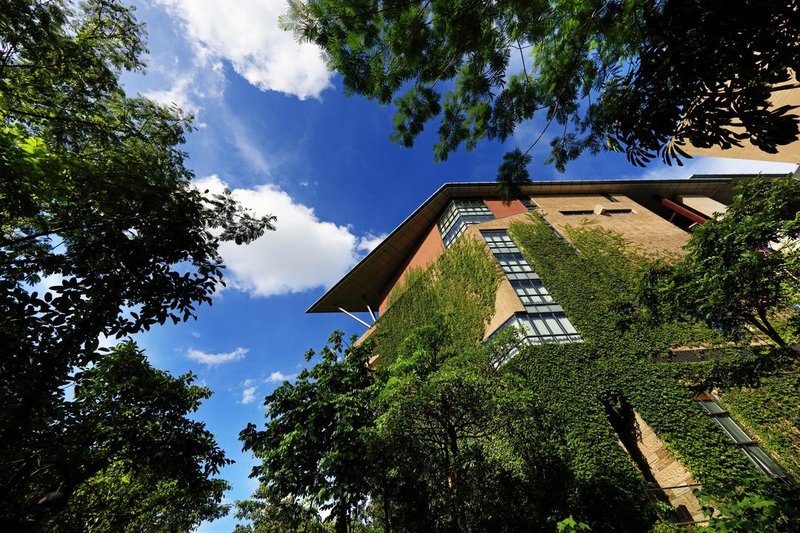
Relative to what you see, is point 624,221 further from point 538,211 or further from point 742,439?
point 742,439

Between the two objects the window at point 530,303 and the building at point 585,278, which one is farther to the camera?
the window at point 530,303

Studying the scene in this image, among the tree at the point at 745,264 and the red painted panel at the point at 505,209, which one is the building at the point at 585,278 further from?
the tree at the point at 745,264

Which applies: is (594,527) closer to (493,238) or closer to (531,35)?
(531,35)

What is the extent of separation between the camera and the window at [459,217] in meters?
20.5

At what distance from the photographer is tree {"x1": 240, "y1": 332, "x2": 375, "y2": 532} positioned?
8258 millimetres

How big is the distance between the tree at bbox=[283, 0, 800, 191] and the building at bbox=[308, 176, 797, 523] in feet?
6.34

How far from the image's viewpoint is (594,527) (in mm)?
8336

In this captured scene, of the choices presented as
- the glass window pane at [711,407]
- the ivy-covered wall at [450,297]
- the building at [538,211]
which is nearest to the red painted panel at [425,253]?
the building at [538,211]

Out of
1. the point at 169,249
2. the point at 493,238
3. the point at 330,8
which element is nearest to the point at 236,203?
the point at 169,249

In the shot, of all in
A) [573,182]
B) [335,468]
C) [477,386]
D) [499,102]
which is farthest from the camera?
[573,182]

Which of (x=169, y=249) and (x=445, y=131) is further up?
(x=445, y=131)

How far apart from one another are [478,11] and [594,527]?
41.4 ft

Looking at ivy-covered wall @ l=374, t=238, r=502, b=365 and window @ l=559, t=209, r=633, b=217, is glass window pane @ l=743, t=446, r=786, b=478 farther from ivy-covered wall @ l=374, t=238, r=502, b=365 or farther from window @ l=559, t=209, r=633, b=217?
window @ l=559, t=209, r=633, b=217

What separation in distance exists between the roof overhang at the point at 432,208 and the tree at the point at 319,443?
14.9 metres
